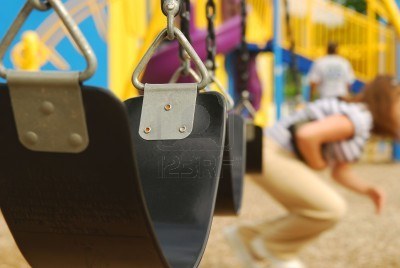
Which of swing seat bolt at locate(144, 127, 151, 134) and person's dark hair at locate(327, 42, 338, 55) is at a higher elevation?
swing seat bolt at locate(144, 127, 151, 134)

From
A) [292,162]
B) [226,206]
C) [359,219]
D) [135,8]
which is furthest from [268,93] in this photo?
[226,206]

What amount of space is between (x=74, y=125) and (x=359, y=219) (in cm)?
235

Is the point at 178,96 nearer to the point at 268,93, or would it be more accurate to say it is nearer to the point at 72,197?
the point at 72,197

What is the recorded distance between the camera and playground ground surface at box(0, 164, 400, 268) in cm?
185

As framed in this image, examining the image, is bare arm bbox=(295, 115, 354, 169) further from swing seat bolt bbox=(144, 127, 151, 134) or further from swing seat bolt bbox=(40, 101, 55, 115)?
swing seat bolt bbox=(40, 101, 55, 115)

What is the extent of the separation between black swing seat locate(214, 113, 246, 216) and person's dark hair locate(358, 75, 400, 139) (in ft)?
2.13

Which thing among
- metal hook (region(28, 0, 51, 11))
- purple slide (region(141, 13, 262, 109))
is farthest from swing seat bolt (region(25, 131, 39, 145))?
purple slide (region(141, 13, 262, 109))

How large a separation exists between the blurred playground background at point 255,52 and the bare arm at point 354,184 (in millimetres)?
279

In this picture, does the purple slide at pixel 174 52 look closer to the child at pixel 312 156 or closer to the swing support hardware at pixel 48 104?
the child at pixel 312 156

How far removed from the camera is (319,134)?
1459 mm

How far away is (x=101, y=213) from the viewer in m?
0.52

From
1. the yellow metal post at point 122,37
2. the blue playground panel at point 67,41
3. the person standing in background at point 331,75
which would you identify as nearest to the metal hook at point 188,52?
the blue playground panel at point 67,41

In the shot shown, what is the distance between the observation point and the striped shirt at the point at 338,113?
151cm

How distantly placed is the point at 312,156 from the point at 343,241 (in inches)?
32.7
